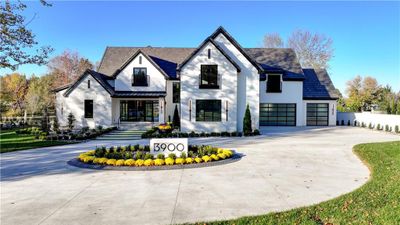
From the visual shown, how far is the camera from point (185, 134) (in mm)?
20438

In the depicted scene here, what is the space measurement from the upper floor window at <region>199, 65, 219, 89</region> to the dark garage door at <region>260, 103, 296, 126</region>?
9160mm

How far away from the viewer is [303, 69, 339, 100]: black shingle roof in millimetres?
28938

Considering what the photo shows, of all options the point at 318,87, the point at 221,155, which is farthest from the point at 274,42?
the point at 221,155

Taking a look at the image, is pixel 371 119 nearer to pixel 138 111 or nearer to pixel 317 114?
pixel 317 114

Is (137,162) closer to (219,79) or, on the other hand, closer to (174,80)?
(219,79)

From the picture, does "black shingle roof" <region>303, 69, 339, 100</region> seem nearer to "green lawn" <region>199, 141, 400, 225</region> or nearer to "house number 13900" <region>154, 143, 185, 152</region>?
"house number 13900" <region>154, 143, 185, 152</region>

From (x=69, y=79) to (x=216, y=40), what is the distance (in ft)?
107

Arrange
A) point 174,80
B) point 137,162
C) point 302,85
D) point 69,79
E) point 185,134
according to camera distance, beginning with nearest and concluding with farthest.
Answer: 1. point 137,162
2. point 185,134
3. point 174,80
4. point 302,85
5. point 69,79

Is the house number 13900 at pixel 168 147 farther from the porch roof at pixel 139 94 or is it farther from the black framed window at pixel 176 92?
the black framed window at pixel 176 92

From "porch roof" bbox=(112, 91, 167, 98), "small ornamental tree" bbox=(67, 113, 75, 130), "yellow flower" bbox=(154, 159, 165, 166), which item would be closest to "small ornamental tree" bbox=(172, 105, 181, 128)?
"porch roof" bbox=(112, 91, 167, 98)

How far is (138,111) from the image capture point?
25.1 m

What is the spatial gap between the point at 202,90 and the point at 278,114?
11.1 meters

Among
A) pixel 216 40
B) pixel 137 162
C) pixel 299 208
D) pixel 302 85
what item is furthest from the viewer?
pixel 302 85

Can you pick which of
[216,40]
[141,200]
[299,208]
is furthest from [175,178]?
[216,40]
